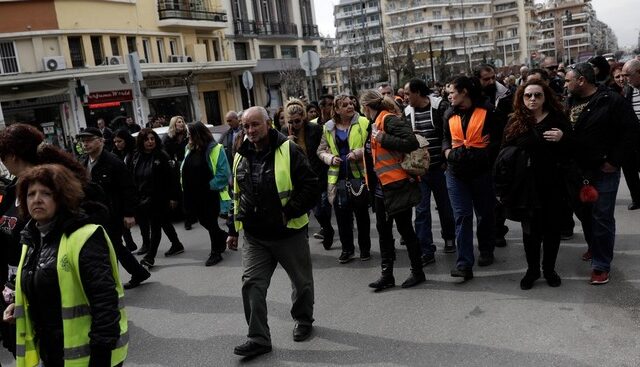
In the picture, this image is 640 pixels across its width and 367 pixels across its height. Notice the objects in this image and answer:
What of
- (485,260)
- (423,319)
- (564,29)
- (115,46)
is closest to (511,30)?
(564,29)

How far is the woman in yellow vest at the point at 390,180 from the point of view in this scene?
17.8ft

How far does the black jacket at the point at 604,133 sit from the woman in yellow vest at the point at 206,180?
4260 millimetres

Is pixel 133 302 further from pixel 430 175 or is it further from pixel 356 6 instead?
pixel 356 6

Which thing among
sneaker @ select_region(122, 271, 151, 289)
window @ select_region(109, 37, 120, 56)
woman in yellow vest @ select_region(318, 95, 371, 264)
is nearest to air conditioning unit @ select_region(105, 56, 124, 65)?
window @ select_region(109, 37, 120, 56)

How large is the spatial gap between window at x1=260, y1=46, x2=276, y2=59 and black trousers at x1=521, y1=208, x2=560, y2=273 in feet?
131

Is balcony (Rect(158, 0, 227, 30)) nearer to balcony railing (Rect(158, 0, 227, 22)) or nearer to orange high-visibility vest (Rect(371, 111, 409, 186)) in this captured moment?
balcony railing (Rect(158, 0, 227, 22))

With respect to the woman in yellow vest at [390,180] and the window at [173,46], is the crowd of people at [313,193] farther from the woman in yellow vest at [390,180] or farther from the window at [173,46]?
the window at [173,46]

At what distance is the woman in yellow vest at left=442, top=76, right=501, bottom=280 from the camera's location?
18.3 feet

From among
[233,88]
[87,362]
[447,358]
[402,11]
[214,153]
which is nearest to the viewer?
[87,362]

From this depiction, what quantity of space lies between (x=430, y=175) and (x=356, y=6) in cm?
11518

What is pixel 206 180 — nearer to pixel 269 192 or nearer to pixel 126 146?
pixel 126 146

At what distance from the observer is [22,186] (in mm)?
2924

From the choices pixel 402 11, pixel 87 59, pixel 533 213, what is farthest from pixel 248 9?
pixel 402 11

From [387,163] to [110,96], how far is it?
89.0ft
